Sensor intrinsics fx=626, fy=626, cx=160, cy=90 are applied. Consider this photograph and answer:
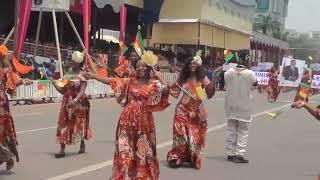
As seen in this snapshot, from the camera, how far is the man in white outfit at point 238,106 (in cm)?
943

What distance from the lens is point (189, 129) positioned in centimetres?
872

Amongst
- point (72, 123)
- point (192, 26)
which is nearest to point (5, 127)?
point (72, 123)

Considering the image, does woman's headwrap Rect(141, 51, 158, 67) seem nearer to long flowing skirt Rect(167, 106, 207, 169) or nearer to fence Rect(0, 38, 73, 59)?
long flowing skirt Rect(167, 106, 207, 169)

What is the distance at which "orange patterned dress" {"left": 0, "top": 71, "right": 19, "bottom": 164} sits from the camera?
763cm

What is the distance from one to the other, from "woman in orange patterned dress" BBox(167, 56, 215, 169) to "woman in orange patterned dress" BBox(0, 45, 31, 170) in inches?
87.3

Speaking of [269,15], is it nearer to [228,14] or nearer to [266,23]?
[266,23]

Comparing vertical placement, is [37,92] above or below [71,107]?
below

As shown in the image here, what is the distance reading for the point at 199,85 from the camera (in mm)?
8797

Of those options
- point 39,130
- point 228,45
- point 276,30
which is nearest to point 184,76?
point 39,130

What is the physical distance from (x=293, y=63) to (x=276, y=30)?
89688 millimetres

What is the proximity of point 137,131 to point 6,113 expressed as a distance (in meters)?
2.20

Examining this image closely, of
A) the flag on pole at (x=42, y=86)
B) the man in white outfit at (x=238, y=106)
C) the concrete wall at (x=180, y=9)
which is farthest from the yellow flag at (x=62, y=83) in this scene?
the concrete wall at (x=180, y=9)

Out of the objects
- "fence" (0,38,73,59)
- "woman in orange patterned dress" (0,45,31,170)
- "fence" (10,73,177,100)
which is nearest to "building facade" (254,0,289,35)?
"fence" (0,38,73,59)

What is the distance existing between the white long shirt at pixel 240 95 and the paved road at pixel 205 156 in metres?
0.75
